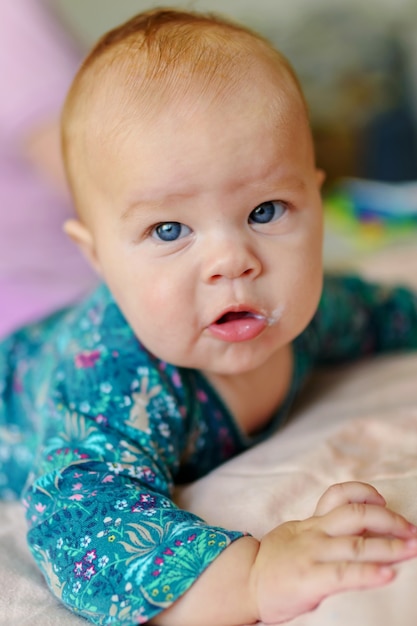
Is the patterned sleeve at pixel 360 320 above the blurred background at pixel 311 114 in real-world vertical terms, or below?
below

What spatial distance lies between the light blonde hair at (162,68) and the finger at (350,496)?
0.35 metres

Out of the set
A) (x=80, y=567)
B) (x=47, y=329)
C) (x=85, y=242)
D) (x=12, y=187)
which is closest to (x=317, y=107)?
(x=12, y=187)

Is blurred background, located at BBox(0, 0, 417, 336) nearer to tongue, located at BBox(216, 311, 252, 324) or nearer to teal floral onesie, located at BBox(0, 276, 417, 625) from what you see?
teal floral onesie, located at BBox(0, 276, 417, 625)

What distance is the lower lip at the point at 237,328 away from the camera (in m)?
0.78

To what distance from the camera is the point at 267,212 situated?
77cm

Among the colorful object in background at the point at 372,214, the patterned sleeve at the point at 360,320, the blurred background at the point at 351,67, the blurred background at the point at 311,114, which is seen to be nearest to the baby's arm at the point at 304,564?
the patterned sleeve at the point at 360,320

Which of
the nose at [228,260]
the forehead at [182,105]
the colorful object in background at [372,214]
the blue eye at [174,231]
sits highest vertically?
the forehead at [182,105]

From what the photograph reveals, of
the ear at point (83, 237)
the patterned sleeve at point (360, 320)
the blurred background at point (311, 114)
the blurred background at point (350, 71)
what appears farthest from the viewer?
the blurred background at point (350, 71)

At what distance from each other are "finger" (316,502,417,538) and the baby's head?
0.72 feet

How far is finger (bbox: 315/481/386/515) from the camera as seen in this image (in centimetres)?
65

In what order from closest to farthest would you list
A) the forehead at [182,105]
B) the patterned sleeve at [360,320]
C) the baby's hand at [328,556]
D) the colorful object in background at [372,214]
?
the baby's hand at [328,556]
the forehead at [182,105]
the patterned sleeve at [360,320]
the colorful object in background at [372,214]

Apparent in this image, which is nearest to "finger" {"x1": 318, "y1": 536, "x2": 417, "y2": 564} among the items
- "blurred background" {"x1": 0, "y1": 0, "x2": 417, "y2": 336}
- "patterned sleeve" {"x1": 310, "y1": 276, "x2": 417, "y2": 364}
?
"patterned sleeve" {"x1": 310, "y1": 276, "x2": 417, "y2": 364}

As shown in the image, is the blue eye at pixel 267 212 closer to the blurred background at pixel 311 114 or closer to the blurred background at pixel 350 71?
the blurred background at pixel 311 114

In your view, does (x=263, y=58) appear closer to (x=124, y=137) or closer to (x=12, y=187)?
(x=124, y=137)
